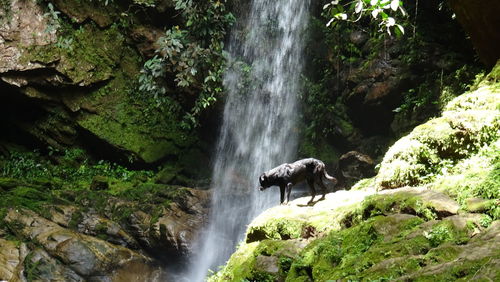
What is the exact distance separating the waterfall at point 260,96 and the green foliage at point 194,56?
Result: 727mm

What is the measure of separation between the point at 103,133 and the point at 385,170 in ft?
32.0

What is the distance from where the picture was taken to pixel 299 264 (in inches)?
148

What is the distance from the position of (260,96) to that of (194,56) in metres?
2.75

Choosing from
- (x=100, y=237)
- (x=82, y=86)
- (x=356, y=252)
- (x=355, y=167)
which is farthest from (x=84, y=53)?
(x=356, y=252)

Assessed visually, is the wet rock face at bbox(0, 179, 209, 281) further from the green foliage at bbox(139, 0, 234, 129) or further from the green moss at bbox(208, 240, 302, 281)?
the green moss at bbox(208, 240, 302, 281)

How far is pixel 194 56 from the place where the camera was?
41.2 feet

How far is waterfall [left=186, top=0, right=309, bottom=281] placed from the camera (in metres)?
13.4

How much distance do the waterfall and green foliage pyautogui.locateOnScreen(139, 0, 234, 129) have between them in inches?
28.6

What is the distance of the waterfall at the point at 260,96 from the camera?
44.1 ft

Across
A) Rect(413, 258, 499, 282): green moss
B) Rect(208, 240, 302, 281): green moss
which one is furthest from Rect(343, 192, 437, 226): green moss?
Rect(413, 258, 499, 282): green moss

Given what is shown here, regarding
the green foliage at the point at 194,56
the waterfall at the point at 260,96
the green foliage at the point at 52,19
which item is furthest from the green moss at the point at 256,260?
the green foliage at the point at 52,19

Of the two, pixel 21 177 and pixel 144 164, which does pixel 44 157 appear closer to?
pixel 21 177

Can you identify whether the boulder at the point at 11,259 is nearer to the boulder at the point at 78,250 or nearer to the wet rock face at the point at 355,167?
the boulder at the point at 78,250

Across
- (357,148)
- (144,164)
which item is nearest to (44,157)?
(144,164)
